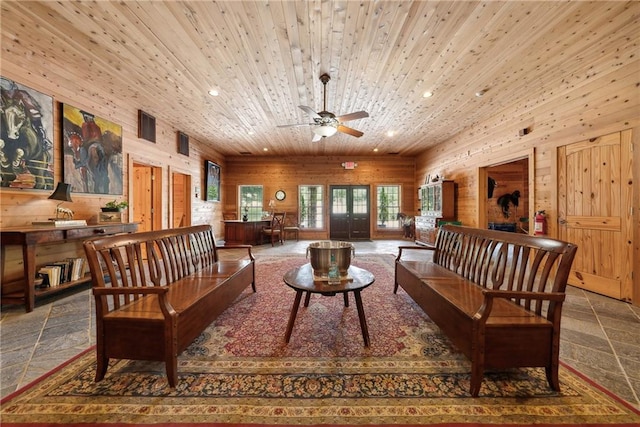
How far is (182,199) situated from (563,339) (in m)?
7.38

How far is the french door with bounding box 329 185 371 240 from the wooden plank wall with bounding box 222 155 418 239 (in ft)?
0.70

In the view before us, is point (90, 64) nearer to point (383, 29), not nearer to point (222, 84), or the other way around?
point (222, 84)

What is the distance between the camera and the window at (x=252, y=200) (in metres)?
8.68

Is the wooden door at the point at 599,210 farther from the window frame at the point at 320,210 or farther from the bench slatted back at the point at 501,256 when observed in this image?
the window frame at the point at 320,210

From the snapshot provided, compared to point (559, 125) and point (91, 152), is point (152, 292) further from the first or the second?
point (559, 125)

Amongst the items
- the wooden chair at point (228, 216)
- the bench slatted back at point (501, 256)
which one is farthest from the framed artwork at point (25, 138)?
the wooden chair at point (228, 216)

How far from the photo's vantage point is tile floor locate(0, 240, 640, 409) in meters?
1.59

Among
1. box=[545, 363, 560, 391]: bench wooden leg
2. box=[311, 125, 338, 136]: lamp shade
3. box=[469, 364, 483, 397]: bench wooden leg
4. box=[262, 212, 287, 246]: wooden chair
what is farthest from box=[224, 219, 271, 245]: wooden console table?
box=[545, 363, 560, 391]: bench wooden leg

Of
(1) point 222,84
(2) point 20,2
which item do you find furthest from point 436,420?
(2) point 20,2

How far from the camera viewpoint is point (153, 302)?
5.73 ft

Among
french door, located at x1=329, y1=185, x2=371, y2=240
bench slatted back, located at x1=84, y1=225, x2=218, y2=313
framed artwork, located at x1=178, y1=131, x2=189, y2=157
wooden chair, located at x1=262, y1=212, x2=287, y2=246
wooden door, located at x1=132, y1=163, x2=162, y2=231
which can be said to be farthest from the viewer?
french door, located at x1=329, y1=185, x2=371, y2=240

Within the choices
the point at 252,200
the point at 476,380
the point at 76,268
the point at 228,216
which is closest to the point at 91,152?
the point at 76,268

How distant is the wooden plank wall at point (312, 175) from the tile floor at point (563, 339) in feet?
19.5

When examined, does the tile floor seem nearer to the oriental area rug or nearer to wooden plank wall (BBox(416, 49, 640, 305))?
the oriental area rug
